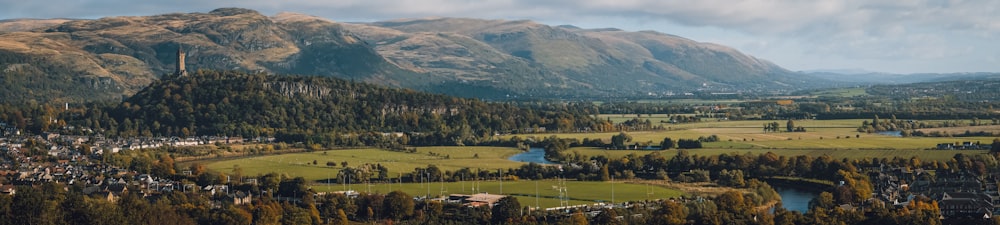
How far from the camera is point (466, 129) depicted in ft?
407

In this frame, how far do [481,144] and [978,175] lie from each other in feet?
164

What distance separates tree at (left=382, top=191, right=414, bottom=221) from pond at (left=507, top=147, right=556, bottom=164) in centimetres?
3348

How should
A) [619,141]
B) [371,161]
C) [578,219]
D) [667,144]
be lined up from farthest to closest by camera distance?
[619,141] < [667,144] < [371,161] < [578,219]

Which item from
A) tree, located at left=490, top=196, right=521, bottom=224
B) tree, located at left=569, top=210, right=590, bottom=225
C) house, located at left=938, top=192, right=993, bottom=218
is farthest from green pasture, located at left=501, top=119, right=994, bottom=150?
tree, located at left=569, top=210, right=590, bottom=225

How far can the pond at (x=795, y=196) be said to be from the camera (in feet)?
221

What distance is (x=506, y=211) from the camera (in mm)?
59969


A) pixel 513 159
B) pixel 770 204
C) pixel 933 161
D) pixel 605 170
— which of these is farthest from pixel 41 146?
pixel 933 161

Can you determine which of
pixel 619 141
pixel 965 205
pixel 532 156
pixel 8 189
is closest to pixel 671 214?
pixel 965 205

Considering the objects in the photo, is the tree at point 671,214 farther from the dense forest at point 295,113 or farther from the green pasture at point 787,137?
the dense forest at point 295,113

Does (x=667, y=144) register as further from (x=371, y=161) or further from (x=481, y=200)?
(x=481, y=200)

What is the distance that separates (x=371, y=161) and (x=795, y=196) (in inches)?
1350

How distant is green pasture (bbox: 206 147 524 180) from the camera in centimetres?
8744

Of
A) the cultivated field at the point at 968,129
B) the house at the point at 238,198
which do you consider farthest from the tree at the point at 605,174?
the cultivated field at the point at 968,129

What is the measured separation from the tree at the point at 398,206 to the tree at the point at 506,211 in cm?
413
